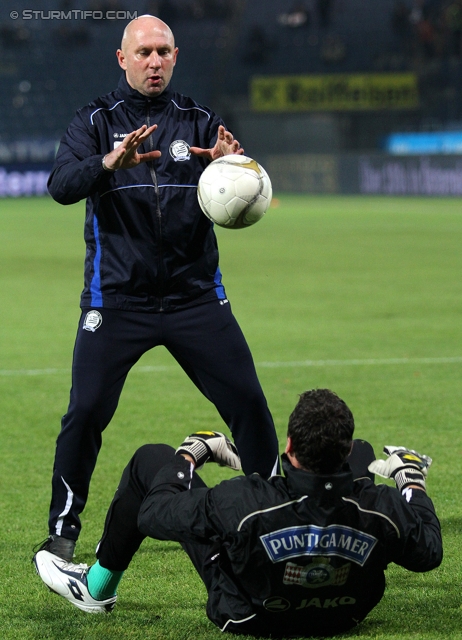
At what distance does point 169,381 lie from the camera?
905cm

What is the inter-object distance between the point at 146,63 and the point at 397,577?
8.22 ft

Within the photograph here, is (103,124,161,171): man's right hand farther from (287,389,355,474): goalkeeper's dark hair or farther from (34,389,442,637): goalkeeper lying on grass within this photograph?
(287,389,355,474): goalkeeper's dark hair

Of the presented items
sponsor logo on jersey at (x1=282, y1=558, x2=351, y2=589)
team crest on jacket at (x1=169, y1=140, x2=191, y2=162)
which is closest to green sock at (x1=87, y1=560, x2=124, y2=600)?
sponsor logo on jersey at (x1=282, y1=558, x2=351, y2=589)

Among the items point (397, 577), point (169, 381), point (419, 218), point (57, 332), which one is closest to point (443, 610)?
point (397, 577)

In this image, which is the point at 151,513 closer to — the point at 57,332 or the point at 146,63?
the point at 146,63

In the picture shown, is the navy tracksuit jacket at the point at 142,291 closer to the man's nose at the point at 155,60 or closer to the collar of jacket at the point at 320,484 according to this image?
the man's nose at the point at 155,60

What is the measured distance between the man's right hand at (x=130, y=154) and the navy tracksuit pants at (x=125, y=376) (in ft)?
2.24

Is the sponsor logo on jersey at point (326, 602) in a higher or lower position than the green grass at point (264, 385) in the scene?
→ higher

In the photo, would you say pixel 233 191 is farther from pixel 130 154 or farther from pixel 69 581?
pixel 69 581

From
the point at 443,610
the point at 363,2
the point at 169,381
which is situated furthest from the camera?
the point at 363,2

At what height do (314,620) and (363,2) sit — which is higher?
(363,2)

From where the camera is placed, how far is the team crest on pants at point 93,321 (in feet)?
15.0

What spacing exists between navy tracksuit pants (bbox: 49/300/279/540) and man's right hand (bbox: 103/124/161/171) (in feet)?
2.24

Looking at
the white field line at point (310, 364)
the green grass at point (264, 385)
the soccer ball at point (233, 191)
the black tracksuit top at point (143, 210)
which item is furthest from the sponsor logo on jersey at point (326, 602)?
the white field line at point (310, 364)
